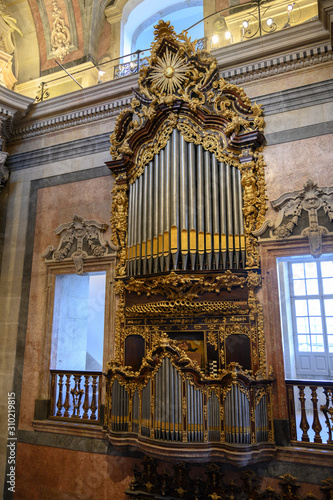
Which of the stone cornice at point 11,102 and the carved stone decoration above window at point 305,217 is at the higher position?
the stone cornice at point 11,102

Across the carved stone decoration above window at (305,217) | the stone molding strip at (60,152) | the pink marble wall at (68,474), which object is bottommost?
the pink marble wall at (68,474)

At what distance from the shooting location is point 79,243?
20.4 ft

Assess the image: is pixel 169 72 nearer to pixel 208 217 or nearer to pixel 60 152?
pixel 208 217

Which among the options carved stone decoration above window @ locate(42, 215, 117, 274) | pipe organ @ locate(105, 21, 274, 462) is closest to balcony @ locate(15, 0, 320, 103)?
pipe organ @ locate(105, 21, 274, 462)

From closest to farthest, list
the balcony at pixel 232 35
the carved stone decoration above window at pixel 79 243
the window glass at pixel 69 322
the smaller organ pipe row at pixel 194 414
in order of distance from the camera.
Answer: the smaller organ pipe row at pixel 194 414
the balcony at pixel 232 35
the carved stone decoration above window at pixel 79 243
the window glass at pixel 69 322

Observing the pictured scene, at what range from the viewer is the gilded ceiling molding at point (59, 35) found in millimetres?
7625

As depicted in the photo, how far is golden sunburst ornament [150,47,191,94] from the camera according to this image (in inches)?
219

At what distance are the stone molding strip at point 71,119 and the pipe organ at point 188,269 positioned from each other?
2.06 ft

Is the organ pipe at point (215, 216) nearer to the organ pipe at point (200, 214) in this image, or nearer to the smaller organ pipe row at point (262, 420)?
the organ pipe at point (200, 214)

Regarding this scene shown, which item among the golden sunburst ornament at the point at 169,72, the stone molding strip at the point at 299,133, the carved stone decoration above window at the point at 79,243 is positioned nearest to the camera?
the stone molding strip at the point at 299,133

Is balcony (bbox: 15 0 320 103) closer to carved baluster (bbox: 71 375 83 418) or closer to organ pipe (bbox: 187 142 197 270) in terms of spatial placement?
organ pipe (bbox: 187 142 197 270)

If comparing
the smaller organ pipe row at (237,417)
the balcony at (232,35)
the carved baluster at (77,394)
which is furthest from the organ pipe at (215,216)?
the carved baluster at (77,394)

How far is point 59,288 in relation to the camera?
21.1 feet

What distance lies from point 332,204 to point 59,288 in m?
4.16
